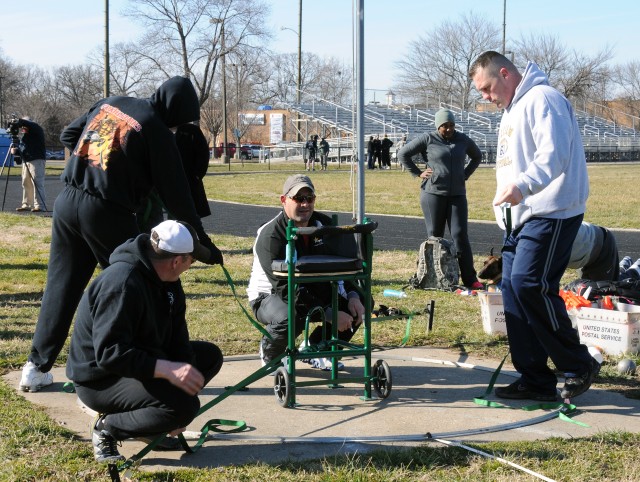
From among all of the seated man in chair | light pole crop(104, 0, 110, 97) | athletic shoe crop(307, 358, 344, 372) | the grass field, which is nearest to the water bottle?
the grass field

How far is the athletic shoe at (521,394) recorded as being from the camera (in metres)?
5.23

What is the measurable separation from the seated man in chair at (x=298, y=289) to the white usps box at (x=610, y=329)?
191cm

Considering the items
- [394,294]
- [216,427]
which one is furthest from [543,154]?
[394,294]

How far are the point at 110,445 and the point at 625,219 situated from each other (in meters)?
14.6

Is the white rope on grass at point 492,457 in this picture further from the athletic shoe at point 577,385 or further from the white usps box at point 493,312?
the white usps box at point 493,312

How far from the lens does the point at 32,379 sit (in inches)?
209

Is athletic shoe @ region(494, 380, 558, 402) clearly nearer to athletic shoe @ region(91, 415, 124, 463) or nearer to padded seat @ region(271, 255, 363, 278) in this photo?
padded seat @ region(271, 255, 363, 278)

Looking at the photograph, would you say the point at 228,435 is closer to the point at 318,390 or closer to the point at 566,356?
the point at 318,390

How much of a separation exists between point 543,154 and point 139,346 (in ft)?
7.96

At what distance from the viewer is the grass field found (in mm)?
3957

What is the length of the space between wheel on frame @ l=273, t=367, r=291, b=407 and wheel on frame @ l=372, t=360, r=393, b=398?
0.53 metres

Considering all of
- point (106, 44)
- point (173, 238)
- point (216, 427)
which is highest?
point (106, 44)

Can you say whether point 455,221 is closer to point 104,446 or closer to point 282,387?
point 282,387

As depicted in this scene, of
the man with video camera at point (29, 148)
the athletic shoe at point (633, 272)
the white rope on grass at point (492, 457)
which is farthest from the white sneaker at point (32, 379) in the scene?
the man with video camera at point (29, 148)
